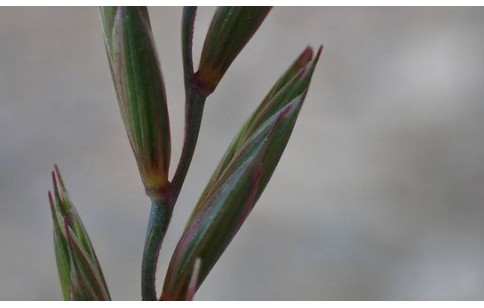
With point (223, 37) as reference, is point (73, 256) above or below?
below

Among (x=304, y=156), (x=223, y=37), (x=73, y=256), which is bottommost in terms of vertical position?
(x=73, y=256)

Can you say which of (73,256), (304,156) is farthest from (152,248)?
(304,156)

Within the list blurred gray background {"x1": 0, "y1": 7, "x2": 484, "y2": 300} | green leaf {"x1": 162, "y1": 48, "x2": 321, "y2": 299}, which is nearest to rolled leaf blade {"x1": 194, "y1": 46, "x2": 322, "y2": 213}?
green leaf {"x1": 162, "y1": 48, "x2": 321, "y2": 299}

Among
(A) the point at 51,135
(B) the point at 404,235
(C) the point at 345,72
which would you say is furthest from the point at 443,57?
(A) the point at 51,135

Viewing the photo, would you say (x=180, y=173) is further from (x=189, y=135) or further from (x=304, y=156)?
(x=304, y=156)

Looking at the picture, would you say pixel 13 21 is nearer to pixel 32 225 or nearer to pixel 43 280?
pixel 32 225
